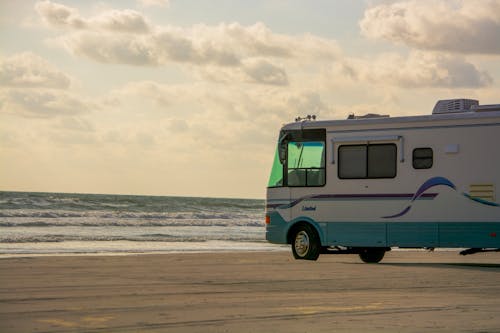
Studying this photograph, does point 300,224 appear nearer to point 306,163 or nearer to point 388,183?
point 306,163

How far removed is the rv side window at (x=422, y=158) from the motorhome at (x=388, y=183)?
0.07 ft

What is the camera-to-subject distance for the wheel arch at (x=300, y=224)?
21094 millimetres

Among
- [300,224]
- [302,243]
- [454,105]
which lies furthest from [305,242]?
[454,105]

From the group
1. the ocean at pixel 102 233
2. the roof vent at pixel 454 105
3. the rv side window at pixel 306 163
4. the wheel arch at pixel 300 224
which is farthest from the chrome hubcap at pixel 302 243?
the ocean at pixel 102 233

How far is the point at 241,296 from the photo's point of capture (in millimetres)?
12797

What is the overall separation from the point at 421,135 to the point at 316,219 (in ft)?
9.75

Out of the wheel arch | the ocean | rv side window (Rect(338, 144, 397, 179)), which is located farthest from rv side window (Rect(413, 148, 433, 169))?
the ocean

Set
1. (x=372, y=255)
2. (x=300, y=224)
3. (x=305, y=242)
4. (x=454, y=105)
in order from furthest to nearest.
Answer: (x=372, y=255)
(x=300, y=224)
(x=305, y=242)
(x=454, y=105)

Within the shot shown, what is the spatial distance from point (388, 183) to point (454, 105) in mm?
2078

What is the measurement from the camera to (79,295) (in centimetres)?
1262

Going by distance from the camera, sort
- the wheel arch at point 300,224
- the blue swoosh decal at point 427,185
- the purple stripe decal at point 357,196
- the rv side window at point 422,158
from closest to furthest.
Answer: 1. the blue swoosh decal at point 427,185
2. the rv side window at point 422,158
3. the purple stripe decal at point 357,196
4. the wheel arch at point 300,224

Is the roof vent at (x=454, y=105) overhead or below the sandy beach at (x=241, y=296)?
overhead

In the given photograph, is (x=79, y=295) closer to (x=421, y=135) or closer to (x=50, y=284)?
(x=50, y=284)

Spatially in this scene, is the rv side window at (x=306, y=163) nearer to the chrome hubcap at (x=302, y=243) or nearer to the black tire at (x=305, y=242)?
the black tire at (x=305, y=242)
